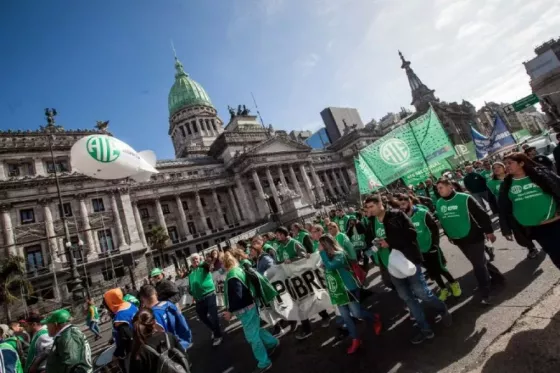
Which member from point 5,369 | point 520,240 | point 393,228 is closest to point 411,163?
point 520,240

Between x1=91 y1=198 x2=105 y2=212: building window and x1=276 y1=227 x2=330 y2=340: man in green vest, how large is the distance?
32.1 metres

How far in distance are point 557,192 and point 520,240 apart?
0.92m

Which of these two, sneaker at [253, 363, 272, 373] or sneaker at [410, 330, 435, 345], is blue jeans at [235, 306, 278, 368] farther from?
sneaker at [410, 330, 435, 345]

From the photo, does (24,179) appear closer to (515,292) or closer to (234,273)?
(234,273)

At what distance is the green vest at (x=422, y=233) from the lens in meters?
5.11

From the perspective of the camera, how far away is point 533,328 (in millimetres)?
3373

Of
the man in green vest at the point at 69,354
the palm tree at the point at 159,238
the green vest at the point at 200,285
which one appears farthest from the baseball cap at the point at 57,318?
the palm tree at the point at 159,238

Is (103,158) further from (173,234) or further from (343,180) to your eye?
(343,180)

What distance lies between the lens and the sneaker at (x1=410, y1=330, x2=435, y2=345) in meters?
4.02

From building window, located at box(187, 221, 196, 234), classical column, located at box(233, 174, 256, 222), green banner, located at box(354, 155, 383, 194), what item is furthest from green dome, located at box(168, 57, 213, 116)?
green banner, located at box(354, 155, 383, 194)

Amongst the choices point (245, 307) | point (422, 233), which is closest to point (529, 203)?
point (422, 233)

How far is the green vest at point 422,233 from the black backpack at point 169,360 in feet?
13.9

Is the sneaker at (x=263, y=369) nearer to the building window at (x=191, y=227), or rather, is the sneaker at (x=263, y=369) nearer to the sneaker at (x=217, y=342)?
the sneaker at (x=217, y=342)

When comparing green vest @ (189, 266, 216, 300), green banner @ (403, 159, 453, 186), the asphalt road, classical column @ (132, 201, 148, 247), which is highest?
classical column @ (132, 201, 148, 247)
